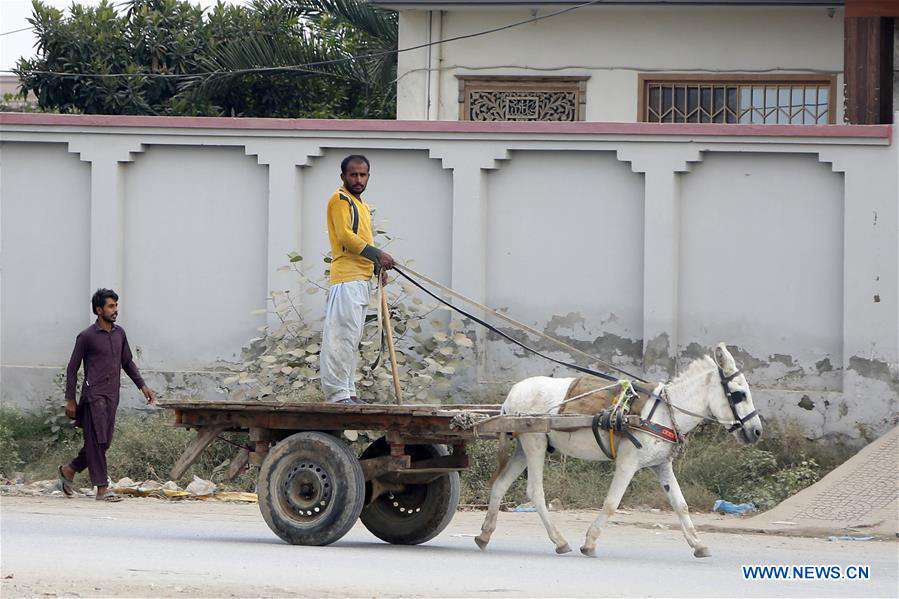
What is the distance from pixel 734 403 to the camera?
955 centimetres

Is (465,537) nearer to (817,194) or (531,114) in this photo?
(817,194)

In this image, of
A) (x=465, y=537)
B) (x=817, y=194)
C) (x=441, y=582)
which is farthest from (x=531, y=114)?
(x=441, y=582)

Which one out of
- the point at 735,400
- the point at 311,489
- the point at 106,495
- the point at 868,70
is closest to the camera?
the point at 735,400

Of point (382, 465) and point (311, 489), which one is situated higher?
point (382, 465)

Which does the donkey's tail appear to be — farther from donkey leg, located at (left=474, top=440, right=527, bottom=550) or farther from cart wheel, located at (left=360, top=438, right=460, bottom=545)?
cart wheel, located at (left=360, top=438, right=460, bottom=545)

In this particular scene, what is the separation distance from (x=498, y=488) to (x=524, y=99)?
9380 mm

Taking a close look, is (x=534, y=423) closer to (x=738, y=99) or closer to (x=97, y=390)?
(x=97, y=390)

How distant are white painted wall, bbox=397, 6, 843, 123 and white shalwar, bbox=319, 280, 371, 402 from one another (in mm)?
8488

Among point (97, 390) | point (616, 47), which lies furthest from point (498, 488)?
point (616, 47)

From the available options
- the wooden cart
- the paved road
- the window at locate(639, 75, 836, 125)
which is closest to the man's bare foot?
the paved road

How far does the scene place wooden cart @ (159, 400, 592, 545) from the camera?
31.9ft

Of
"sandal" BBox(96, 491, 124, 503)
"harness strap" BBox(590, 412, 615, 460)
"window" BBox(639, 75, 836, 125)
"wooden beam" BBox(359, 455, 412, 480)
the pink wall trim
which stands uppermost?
"window" BBox(639, 75, 836, 125)

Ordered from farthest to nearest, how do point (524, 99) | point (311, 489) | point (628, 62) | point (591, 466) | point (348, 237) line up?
point (524, 99) < point (628, 62) < point (591, 466) < point (348, 237) < point (311, 489)

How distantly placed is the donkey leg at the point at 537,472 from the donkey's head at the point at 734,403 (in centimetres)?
119
